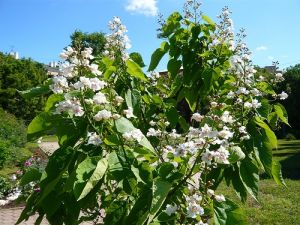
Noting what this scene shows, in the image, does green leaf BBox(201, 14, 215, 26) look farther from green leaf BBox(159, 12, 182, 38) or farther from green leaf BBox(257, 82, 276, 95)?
green leaf BBox(257, 82, 276, 95)

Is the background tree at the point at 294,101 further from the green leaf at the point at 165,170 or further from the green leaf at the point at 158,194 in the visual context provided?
the green leaf at the point at 158,194

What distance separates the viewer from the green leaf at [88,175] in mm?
1634

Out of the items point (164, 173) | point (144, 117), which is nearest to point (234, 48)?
point (144, 117)

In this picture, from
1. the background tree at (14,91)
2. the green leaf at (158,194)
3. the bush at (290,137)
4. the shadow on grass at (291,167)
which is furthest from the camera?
the background tree at (14,91)

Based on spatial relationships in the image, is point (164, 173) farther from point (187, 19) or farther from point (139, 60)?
point (187, 19)

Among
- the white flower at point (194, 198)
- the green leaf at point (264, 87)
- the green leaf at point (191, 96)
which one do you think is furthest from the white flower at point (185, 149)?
the green leaf at point (191, 96)

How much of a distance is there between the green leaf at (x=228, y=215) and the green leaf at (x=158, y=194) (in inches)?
11.5

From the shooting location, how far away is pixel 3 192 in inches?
370

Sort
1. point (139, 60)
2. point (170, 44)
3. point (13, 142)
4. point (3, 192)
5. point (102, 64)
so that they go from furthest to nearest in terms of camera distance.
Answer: point (13, 142)
point (3, 192)
point (170, 44)
point (139, 60)
point (102, 64)

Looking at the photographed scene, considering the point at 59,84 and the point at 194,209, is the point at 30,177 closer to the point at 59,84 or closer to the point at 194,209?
the point at 59,84

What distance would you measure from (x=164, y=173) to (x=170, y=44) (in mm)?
1194

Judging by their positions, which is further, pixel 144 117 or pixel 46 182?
pixel 144 117

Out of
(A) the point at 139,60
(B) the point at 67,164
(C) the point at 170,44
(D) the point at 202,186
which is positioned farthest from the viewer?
(C) the point at 170,44

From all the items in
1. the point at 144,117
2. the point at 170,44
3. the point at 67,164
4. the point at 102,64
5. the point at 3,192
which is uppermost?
the point at 170,44
